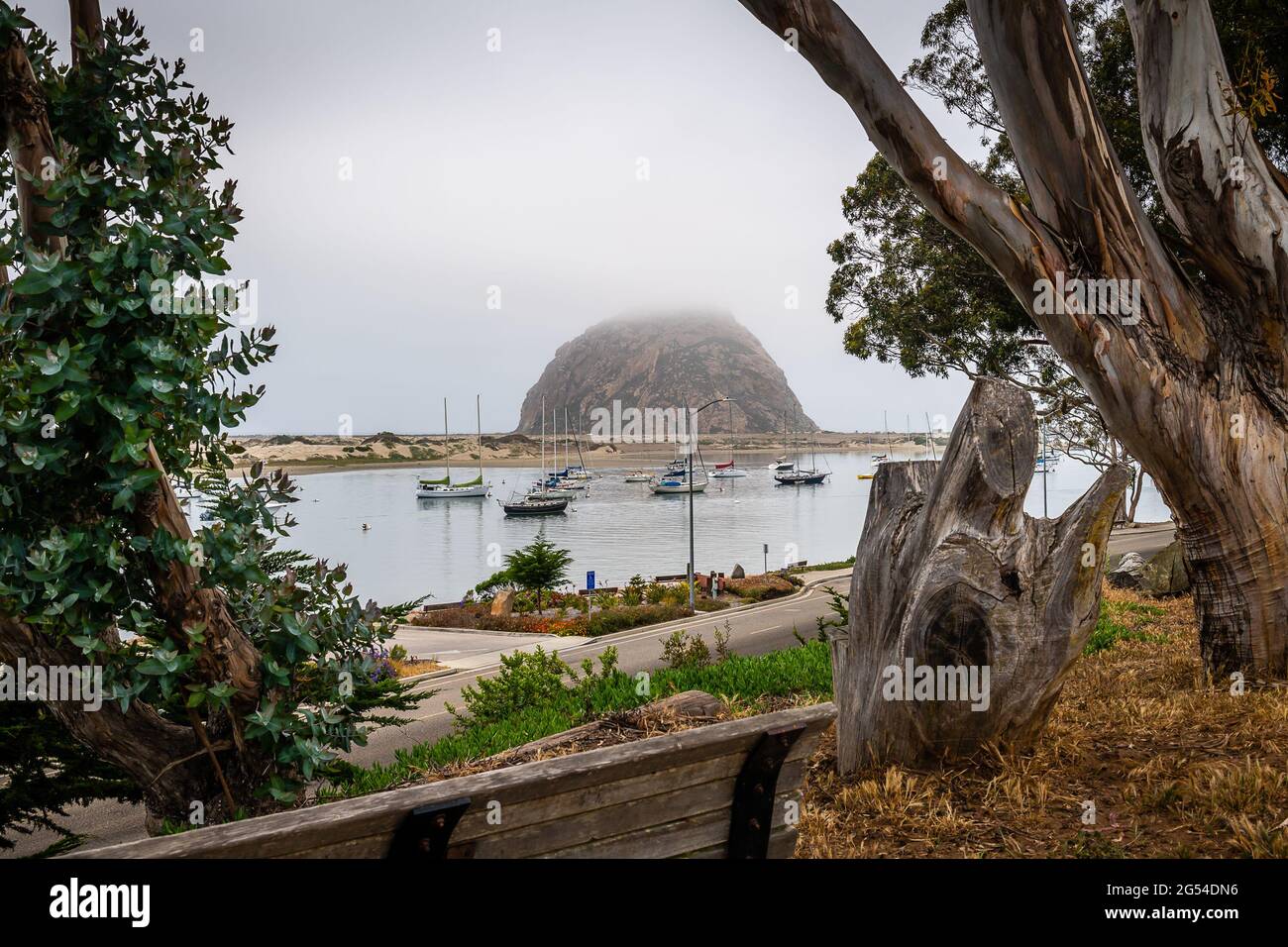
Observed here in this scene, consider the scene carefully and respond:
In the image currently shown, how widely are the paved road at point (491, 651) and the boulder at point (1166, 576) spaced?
22.2ft

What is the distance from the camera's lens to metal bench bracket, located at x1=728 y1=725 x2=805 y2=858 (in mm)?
2912

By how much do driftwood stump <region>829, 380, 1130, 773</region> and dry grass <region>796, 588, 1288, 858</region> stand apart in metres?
0.22

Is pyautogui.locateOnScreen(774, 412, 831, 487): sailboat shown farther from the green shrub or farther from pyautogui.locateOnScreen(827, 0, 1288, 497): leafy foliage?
the green shrub

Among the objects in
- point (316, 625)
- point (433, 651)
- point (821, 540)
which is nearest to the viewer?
point (316, 625)

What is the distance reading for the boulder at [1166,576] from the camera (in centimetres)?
1619

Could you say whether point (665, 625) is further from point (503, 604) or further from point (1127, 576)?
point (1127, 576)

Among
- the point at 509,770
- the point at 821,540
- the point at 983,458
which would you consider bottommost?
the point at 821,540

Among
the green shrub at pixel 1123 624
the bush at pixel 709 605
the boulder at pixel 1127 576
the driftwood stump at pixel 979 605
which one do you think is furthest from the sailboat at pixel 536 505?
the driftwood stump at pixel 979 605

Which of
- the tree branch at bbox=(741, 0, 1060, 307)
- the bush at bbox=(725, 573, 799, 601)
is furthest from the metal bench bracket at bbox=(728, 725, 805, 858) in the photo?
the bush at bbox=(725, 573, 799, 601)

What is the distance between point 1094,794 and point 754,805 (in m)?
2.87
